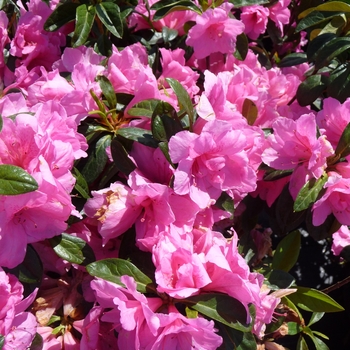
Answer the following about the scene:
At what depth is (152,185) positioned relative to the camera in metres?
0.95

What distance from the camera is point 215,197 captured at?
1.03 meters

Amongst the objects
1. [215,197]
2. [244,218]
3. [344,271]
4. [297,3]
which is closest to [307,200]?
[215,197]

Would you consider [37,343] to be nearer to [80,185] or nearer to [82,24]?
[80,185]

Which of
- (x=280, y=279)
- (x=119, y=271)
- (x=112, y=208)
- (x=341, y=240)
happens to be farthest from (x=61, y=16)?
(x=341, y=240)

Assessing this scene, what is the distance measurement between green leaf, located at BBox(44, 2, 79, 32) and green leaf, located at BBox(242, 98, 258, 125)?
55 centimetres

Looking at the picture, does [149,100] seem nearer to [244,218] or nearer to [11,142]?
[11,142]

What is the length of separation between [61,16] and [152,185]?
2.38 ft

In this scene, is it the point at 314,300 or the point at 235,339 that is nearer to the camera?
the point at 235,339

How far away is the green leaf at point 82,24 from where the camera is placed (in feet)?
4.39

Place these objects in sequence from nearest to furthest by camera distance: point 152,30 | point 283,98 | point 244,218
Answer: point 244,218 < point 283,98 < point 152,30

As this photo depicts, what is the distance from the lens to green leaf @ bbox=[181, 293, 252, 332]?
0.93 metres

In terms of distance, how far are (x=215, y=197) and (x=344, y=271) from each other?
79.0 inches

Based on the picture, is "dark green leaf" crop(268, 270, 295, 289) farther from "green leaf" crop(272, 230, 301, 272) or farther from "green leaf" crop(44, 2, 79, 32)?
"green leaf" crop(44, 2, 79, 32)

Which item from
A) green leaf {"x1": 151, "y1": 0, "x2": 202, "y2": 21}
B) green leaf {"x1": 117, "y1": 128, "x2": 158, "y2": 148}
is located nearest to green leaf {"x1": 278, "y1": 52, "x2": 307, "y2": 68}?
green leaf {"x1": 151, "y1": 0, "x2": 202, "y2": 21}
